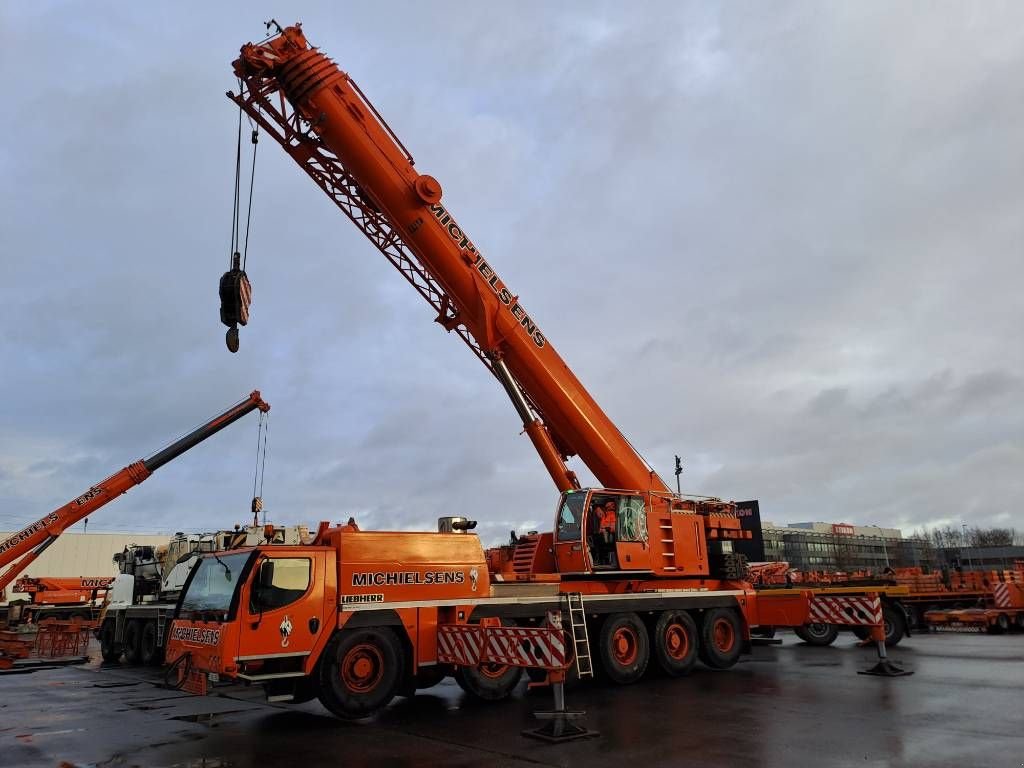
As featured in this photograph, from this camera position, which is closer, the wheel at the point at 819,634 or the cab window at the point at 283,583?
the cab window at the point at 283,583

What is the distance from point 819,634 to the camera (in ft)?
59.2

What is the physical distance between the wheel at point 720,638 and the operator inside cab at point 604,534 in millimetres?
2577

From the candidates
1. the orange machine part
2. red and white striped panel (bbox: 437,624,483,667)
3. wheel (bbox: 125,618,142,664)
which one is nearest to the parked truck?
wheel (bbox: 125,618,142,664)

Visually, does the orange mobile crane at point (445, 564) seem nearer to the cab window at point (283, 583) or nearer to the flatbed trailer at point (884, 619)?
the cab window at point (283, 583)

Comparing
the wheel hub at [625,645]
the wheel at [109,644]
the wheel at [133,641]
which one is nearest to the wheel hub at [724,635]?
the wheel hub at [625,645]

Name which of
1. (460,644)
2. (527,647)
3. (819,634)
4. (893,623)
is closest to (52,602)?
(460,644)

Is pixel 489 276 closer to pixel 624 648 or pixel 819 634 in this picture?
pixel 624 648

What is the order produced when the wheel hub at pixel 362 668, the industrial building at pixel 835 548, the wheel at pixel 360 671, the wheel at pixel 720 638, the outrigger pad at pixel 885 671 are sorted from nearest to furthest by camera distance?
the wheel at pixel 360 671 < the wheel hub at pixel 362 668 < the outrigger pad at pixel 885 671 < the wheel at pixel 720 638 < the industrial building at pixel 835 548

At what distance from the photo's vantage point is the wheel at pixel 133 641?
65.2 ft

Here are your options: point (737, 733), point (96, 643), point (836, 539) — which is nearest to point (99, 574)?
point (96, 643)

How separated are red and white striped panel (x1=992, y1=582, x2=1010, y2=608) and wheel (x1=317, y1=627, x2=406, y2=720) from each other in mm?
20281

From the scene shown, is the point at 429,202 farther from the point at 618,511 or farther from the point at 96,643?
the point at 96,643

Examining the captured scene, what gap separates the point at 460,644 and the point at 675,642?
512 centimetres

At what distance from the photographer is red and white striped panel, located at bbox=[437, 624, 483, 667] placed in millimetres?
9461
